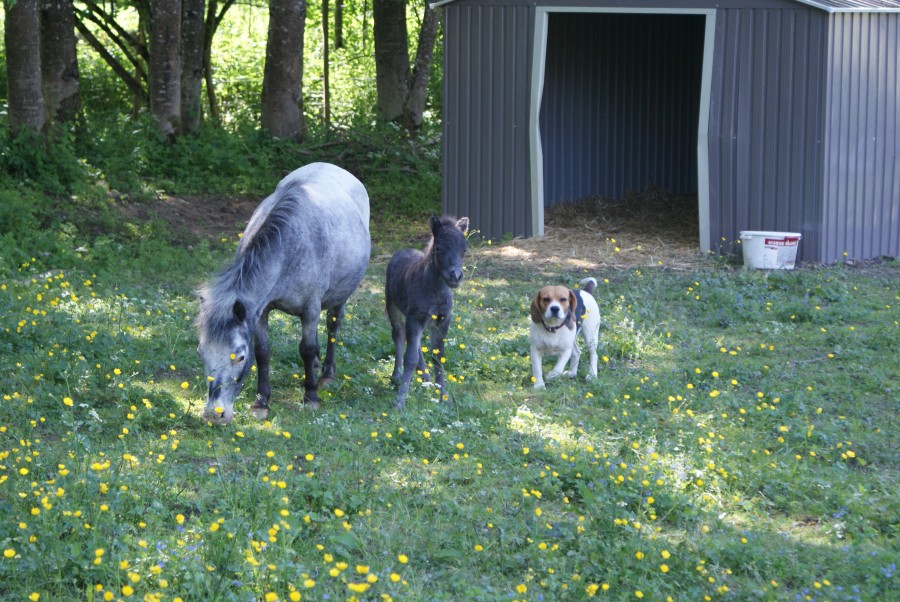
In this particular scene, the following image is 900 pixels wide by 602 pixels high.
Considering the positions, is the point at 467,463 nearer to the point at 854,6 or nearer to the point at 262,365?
the point at 262,365

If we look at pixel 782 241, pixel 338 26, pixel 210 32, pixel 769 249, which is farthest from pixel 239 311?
pixel 338 26

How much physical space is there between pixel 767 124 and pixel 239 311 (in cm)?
767

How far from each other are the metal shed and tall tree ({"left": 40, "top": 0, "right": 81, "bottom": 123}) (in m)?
4.94

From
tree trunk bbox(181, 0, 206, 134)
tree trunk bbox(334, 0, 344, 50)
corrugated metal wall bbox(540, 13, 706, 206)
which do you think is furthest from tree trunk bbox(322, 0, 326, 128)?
corrugated metal wall bbox(540, 13, 706, 206)

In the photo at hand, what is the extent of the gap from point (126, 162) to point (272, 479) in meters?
9.77

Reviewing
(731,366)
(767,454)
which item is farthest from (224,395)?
(731,366)

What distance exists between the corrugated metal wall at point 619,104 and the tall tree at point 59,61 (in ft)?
20.1

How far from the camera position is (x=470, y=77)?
12789 mm

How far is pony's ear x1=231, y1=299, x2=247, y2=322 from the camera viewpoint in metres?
5.78

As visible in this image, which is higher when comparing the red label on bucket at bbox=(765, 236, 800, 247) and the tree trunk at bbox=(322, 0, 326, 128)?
the tree trunk at bbox=(322, 0, 326, 128)

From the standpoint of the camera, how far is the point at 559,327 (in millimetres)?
6969

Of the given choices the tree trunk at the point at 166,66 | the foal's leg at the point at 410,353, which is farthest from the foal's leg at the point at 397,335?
the tree trunk at the point at 166,66

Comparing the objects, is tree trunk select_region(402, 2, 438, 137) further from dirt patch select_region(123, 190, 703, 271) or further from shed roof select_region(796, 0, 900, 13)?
shed roof select_region(796, 0, 900, 13)

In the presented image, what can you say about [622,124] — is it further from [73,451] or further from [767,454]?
[73,451]
